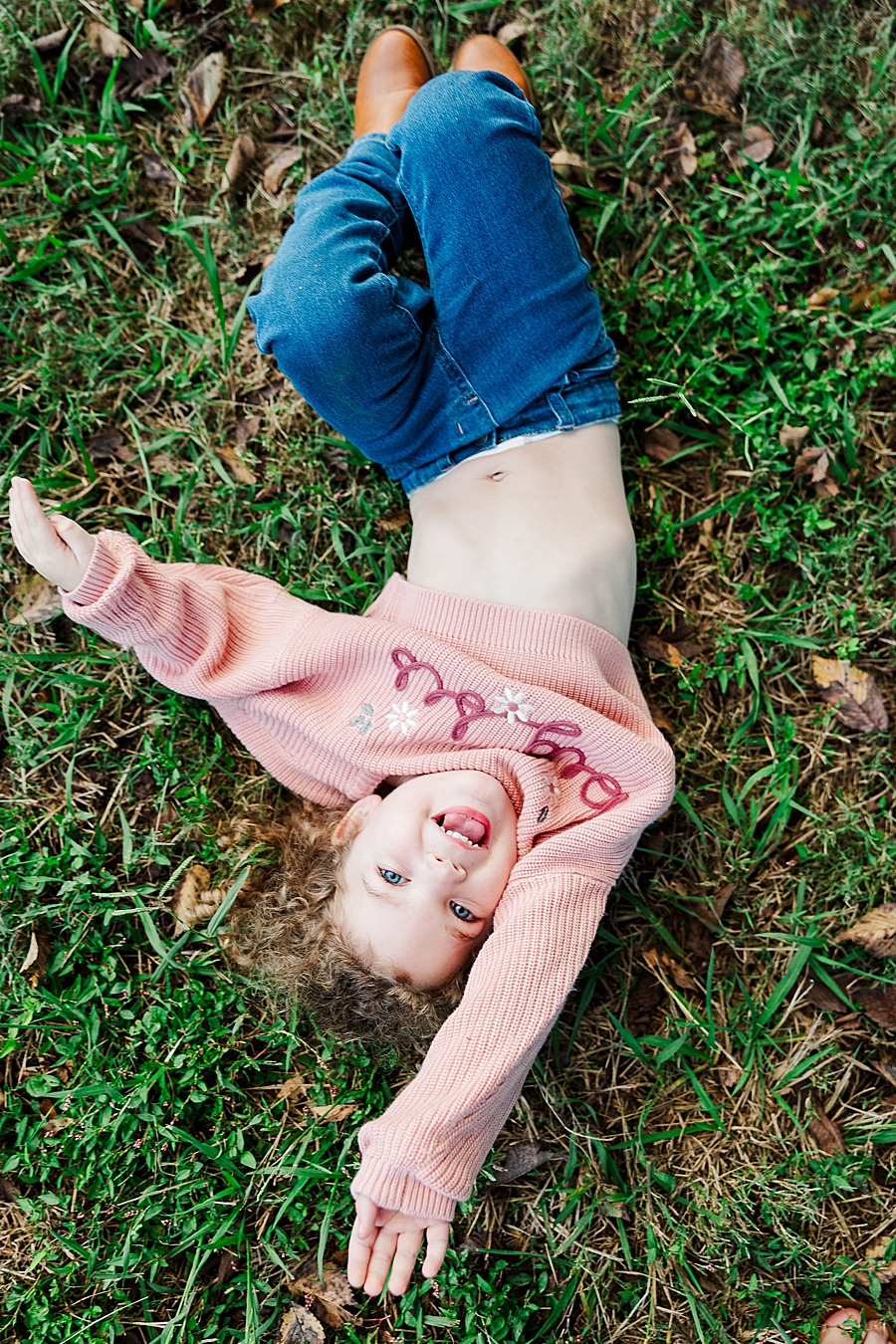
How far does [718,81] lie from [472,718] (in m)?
2.48

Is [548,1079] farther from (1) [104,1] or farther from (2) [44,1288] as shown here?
(1) [104,1]

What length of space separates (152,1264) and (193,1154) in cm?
34

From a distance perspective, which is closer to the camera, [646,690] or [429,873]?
[429,873]

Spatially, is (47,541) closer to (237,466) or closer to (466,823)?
(237,466)

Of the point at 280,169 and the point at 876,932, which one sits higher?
the point at 280,169

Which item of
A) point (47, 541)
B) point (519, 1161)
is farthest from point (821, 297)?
point (519, 1161)

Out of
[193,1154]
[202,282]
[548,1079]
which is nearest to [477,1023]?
[548,1079]

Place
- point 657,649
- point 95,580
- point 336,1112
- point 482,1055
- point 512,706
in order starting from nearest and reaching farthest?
point 482,1055 → point 95,580 → point 512,706 → point 336,1112 → point 657,649

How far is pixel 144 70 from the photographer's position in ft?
11.0

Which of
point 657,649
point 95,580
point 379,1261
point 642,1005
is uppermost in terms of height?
point 95,580

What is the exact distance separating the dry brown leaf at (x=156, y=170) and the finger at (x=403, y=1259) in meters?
3.47

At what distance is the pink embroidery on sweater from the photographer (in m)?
2.66

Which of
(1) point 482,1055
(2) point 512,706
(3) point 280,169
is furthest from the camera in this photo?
(3) point 280,169

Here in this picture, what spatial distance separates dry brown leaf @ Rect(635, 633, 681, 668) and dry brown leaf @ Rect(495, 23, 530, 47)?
2.18 meters
